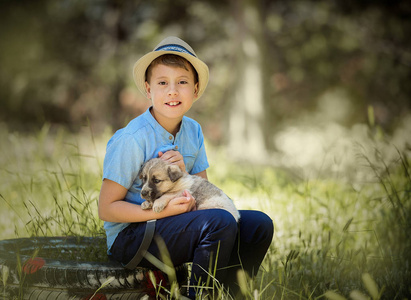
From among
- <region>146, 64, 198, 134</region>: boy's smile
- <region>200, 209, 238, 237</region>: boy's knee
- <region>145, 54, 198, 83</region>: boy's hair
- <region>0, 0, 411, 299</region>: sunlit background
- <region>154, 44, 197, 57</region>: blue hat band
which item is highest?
<region>0, 0, 411, 299</region>: sunlit background

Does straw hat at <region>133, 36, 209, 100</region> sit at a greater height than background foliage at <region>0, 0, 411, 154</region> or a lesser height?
lesser

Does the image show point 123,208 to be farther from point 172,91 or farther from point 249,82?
point 249,82

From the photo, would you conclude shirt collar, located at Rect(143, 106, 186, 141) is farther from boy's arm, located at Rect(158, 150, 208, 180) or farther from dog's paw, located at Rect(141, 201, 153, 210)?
dog's paw, located at Rect(141, 201, 153, 210)

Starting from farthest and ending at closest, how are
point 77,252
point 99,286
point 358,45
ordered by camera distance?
point 358,45, point 77,252, point 99,286

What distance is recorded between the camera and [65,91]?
17.0 meters

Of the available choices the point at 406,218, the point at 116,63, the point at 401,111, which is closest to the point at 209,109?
the point at 116,63

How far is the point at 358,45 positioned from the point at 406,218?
40.0ft

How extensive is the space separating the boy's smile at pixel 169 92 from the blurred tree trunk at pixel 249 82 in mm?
8335

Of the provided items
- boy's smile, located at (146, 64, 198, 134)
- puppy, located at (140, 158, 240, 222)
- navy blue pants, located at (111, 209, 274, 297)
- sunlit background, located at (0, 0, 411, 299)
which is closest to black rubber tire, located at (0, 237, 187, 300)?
navy blue pants, located at (111, 209, 274, 297)

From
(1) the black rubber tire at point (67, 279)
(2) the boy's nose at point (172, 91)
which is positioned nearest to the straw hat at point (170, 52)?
(2) the boy's nose at point (172, 91)

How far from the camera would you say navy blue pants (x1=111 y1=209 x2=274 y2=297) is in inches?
99.0

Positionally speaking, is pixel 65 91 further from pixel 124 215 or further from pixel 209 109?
pixel 124 215

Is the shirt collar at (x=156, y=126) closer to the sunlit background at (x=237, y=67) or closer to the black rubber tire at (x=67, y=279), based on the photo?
the black rubber tire at (x=67, y=279)

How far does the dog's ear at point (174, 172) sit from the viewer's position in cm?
269
